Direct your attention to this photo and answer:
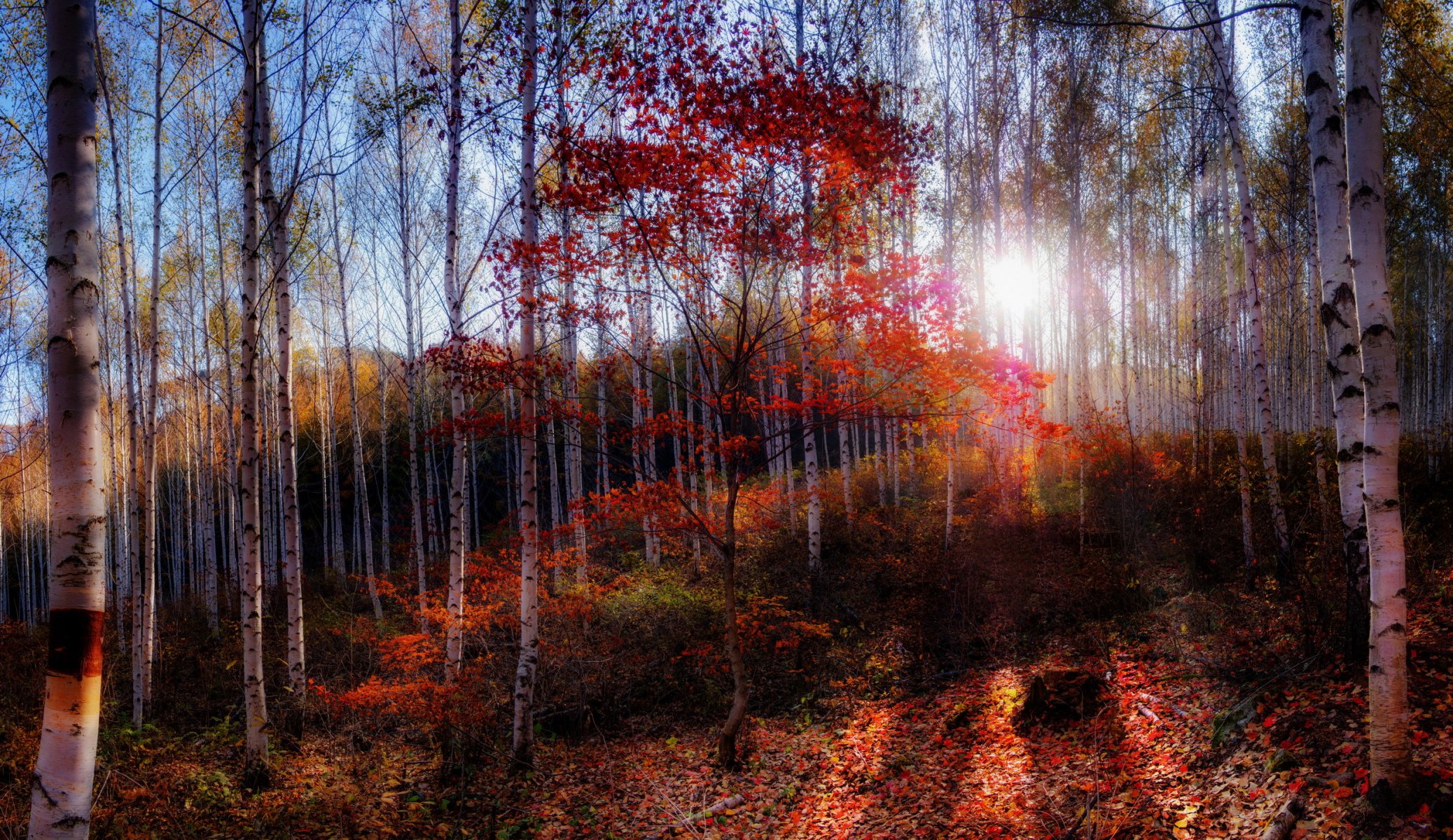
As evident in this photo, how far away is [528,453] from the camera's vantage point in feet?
23.9

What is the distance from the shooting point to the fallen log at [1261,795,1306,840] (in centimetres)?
389

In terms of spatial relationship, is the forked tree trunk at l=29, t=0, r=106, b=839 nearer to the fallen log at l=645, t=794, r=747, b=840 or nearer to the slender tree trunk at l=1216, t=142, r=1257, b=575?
the fallen log at l=645, t=794, r=747, b=840

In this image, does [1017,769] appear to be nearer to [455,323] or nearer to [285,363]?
[455,323]

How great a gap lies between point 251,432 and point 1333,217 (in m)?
8.35

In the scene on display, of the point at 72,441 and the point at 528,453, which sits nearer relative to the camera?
the point at 72,441

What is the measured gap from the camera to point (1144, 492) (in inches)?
490

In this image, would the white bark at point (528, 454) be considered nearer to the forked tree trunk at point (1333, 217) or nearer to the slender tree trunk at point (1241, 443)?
the forked tree trunk at point (1333, 217)

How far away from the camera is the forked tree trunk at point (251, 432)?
5977 mm

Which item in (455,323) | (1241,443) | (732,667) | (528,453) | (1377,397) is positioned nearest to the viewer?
(1377,397)

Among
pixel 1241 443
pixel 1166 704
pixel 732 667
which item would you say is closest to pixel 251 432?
pixel 732 667

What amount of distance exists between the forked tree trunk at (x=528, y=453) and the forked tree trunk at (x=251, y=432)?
7.66 ft

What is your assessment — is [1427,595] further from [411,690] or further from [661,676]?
[411,690]

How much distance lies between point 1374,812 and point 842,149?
247 inches

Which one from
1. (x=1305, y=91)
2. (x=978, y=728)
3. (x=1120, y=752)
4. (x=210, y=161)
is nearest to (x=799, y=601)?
(x=978, y=728)
